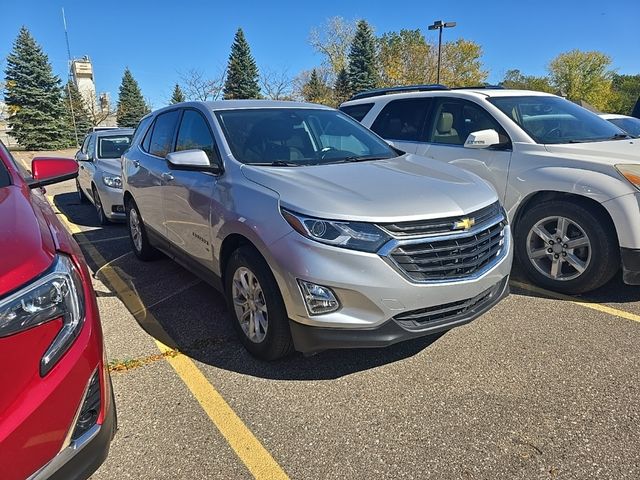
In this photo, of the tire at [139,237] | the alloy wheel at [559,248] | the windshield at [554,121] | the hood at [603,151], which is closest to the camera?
the hood at [603,151]

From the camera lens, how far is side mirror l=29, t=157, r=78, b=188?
296 centimetres

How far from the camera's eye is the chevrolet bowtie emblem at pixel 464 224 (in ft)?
8.84

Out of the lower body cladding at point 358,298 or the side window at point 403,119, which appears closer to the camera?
the lower body cladding at point 358,298

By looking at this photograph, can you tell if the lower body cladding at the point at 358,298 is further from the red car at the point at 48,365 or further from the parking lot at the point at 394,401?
the red car at the point at 48,365

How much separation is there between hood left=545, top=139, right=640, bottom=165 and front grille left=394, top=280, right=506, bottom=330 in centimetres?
187

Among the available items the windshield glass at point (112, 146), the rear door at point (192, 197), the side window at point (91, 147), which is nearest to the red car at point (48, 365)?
the rear door at point (192, 197)

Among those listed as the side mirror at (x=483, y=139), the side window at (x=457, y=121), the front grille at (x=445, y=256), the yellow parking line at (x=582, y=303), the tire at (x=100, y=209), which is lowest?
the yellow parking line at (x=582, y=303)

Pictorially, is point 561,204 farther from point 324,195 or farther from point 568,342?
point 324,195

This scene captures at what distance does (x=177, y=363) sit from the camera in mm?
3150

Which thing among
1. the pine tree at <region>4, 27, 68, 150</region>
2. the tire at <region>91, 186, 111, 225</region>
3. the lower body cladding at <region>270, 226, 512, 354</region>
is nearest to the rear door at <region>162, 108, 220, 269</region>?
the lower body cladding at <region>270, 226, 512, 354</region>

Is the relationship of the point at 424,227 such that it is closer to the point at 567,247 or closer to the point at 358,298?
the point at 358,298

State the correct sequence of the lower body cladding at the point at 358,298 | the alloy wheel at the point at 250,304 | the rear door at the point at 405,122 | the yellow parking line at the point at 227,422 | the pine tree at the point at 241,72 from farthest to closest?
the pine tree at the point at 241,72
the rear door at the point at 405,122
the alloy wheel at the point at 250,304
the lower body cladding at the point at 358,298
the yellow parking line at the point at 227,422

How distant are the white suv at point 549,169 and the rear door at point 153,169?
8.81 feet

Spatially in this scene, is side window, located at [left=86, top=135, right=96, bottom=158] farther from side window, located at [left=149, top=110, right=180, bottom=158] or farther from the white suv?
the white suv
